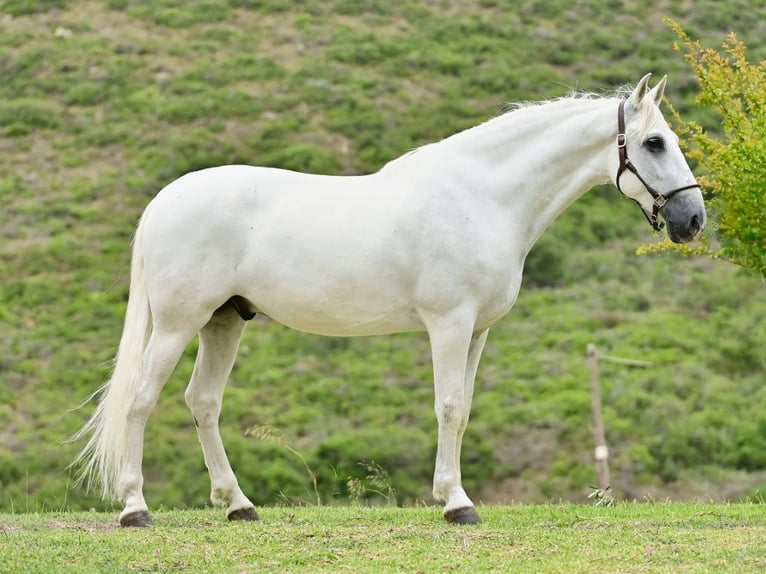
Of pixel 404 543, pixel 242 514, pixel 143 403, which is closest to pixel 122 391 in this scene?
pixel 143 403

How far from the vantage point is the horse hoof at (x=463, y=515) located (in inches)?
282

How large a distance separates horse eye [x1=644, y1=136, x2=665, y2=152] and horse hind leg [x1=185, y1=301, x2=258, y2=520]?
2948 millimetres

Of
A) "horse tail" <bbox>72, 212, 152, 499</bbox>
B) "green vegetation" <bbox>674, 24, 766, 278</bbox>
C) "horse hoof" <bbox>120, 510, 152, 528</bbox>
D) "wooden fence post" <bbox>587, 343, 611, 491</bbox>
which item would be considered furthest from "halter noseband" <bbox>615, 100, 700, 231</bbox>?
"wooden fence post" <bbox>587, 343, 611, 491</bbox>

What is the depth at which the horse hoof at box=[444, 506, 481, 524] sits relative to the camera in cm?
715

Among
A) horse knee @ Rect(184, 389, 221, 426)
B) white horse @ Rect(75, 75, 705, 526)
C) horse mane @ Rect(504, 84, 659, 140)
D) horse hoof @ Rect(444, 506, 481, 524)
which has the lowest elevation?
horse hoof @ Rect(444, 506, 481, 524)

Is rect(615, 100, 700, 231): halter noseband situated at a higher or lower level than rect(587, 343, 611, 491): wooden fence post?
higher

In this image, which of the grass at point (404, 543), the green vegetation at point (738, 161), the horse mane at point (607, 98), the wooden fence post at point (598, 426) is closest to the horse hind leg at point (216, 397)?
the grass at point (404, 543)

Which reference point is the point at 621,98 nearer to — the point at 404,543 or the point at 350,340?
the point at 404,543

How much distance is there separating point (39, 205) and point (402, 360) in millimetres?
10445

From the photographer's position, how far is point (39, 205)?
28.3 metres

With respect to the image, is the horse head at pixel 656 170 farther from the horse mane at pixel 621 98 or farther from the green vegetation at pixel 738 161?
the green vegetation at pixel 738 161

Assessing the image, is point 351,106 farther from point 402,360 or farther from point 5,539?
point 5,539

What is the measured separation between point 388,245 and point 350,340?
Result: 17.6m

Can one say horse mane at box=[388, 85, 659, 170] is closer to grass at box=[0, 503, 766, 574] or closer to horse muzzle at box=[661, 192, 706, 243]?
horse muzzle at box=[661, 192, 706, 243]
